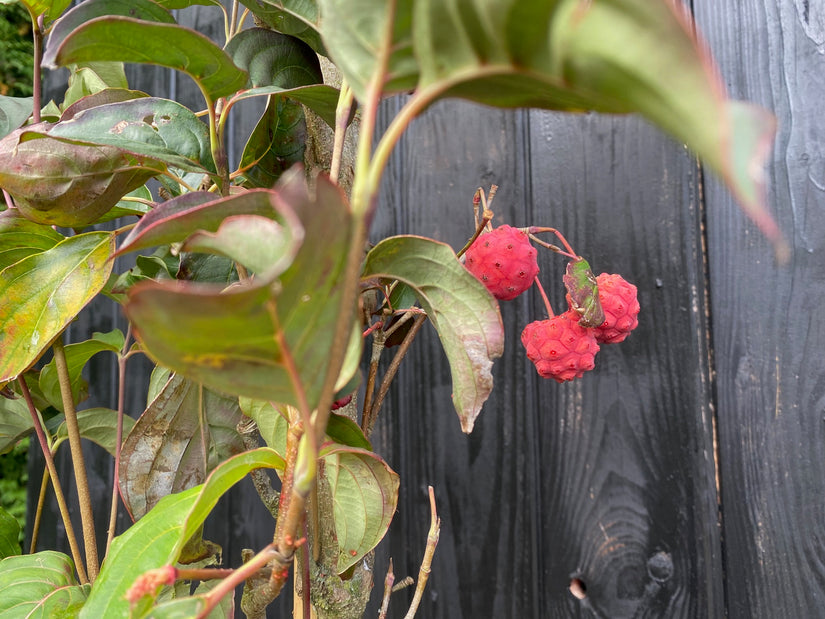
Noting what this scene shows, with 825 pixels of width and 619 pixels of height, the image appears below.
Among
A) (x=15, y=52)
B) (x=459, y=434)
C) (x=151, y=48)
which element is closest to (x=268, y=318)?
(x=151, y=48)

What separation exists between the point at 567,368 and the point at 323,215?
17.1 inches

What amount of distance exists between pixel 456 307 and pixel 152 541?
240 mm

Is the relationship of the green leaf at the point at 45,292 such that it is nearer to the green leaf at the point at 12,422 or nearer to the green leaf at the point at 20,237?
the green leaf at the point at 20,237

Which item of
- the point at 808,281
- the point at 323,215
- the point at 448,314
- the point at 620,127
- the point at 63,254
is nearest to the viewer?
the point at 323,215

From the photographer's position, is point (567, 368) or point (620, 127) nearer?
point (567, 368)

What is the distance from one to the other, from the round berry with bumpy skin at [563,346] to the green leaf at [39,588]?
45 cm

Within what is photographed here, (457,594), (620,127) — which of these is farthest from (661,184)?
(457,594)

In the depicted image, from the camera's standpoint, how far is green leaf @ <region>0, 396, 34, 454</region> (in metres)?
0.85

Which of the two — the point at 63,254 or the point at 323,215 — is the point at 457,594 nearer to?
the point at 63,254

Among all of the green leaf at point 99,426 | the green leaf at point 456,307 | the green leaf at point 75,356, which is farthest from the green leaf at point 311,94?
the green leaf at point 99,426

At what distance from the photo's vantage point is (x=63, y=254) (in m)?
0.54

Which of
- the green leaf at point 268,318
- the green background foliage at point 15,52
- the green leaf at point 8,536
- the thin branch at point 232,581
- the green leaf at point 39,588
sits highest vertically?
the green background foliage at point 15,52

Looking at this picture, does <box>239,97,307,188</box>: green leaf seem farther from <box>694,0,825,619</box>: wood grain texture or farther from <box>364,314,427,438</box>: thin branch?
<box>694,0,825,619</box>: wood grain texture

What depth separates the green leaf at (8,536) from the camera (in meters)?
0.76
